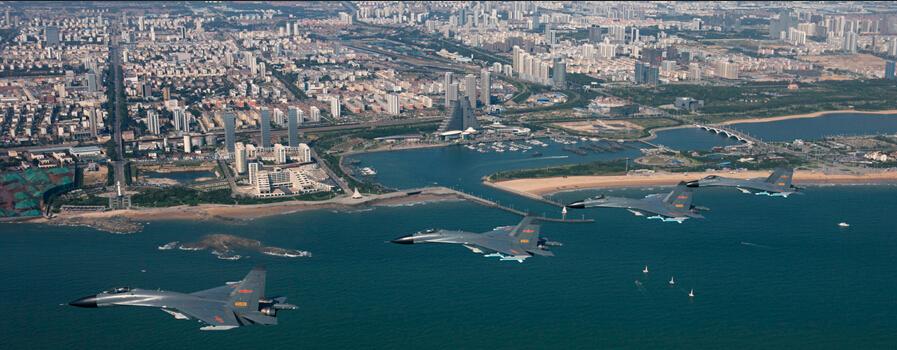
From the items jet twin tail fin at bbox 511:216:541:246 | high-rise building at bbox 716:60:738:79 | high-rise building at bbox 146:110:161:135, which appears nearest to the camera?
jet twin tail fin at bbox 511:216:541:246

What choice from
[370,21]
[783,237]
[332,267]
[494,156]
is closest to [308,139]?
[494,156]

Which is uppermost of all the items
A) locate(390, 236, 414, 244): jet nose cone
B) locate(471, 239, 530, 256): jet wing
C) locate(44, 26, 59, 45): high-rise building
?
locate(44, 26, 59, 45): high-rise building

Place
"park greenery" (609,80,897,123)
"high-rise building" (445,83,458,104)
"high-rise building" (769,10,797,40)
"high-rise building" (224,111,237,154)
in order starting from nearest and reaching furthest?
"high-rise building" (224,111,237,154) < "high-rise building" (445,83,458,104) < "park greenery" (609,80,897,123) < "high-rise building" (769,10,797,40)

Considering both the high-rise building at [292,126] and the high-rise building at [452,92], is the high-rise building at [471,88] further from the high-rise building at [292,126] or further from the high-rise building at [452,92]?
the high-rise building at [292,126]

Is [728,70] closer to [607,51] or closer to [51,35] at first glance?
[607,51]

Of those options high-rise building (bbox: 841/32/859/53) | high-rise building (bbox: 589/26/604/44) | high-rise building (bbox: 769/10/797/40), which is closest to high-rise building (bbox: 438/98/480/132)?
high-rise building (bbox: 589/26/604/44)

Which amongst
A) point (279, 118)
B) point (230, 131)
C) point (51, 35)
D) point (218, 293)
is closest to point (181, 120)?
point (279, 118)

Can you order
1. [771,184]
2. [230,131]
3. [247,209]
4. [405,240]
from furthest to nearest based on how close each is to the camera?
[230,131] → [247,209] → [771,184] → [405,240]

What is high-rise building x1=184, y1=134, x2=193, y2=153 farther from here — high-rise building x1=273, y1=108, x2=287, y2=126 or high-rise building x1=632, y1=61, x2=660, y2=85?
high-rise building x1=632, y1=61, x2=660, y2=85
